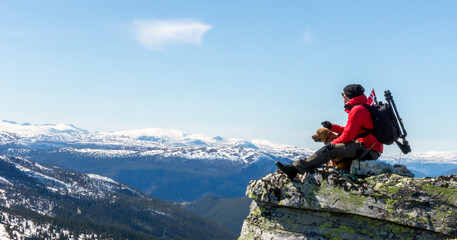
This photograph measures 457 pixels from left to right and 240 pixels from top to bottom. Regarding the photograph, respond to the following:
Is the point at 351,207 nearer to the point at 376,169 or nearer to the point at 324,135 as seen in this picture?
the point at 376,169

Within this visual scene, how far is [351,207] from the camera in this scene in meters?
12.0

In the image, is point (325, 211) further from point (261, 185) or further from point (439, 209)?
point (439, 209)

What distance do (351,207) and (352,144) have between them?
2.50 m

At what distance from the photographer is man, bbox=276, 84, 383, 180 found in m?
13.1

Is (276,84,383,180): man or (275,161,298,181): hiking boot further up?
(276,84,383,180): man

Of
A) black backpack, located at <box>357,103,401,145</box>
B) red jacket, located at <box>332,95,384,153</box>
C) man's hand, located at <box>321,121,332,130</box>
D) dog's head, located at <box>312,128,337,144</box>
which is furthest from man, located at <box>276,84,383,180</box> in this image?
dog's head, located at <box>312,128,337,144</box>

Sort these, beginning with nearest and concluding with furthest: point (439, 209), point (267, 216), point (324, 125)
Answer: point (439, 209), point (267, 216), point (324, 125)

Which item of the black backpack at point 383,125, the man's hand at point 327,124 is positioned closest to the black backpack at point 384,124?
the black backpack at point 383,125

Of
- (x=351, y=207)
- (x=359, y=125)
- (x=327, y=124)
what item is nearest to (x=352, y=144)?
(x=359, y=125)

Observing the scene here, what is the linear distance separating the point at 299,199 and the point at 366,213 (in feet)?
7.09

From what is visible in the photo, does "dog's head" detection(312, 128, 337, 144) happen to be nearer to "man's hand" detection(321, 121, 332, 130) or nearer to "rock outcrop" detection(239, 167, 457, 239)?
"man's hand" detection(321, 121, 332, 130)

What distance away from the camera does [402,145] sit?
13969mm

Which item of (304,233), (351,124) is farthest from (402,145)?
(304,233)

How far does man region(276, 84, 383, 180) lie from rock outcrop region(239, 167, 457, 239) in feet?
1.35
